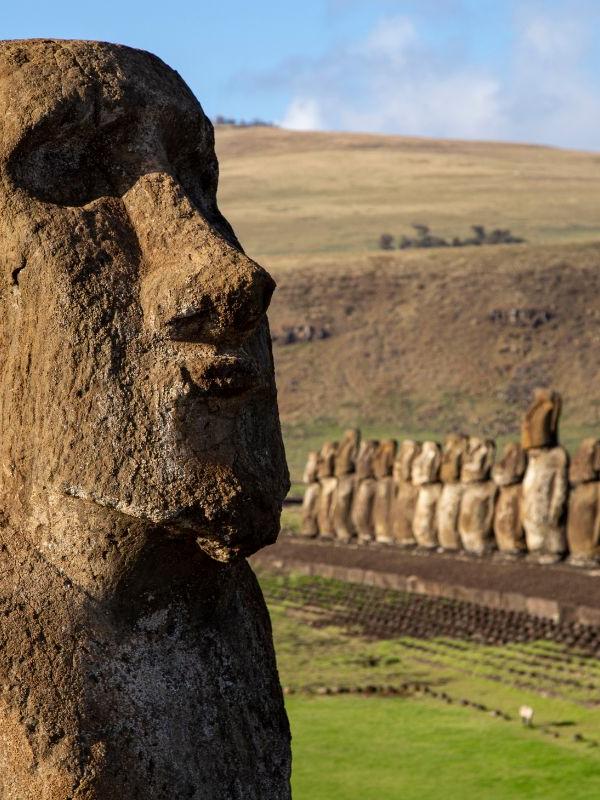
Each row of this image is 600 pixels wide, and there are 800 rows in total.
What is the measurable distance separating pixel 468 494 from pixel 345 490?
3.75 m

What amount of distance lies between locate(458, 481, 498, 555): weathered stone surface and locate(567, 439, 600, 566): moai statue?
174cm

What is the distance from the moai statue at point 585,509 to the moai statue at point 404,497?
3.99 metres

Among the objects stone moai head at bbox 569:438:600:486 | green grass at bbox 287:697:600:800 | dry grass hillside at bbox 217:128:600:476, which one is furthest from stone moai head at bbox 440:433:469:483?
dry grass hillside at bbox 217:128:600:476

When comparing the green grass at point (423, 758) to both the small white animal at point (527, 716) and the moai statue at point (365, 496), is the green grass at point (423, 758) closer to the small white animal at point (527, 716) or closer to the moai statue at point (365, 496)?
the small white animal at point (527, 716)

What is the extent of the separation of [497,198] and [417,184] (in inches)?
296

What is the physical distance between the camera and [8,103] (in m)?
3.27

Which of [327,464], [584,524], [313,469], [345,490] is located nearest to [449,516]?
[345,490]

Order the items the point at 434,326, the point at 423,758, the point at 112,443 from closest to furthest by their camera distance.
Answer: the point at 112,443, the point at 423,758, the point at 434,326

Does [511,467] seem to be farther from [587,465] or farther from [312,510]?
[312,510]

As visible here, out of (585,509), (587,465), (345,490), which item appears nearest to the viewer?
(585,509)

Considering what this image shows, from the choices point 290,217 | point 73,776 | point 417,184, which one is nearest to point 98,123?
point 73,776

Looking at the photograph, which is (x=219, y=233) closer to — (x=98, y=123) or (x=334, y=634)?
(x=98, y=123)

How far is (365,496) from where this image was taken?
23000 mm

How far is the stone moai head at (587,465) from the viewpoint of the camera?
17688 mm
